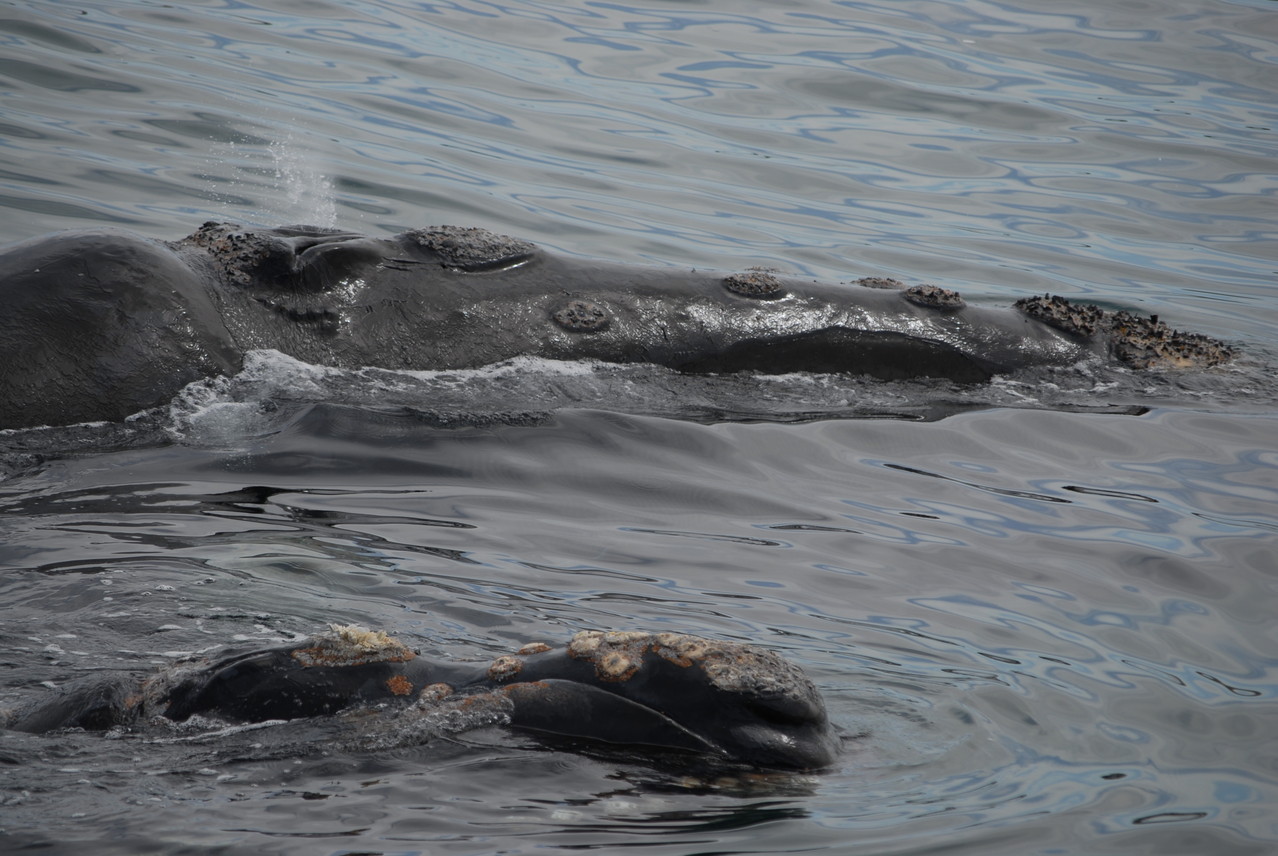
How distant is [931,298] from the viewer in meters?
9.44

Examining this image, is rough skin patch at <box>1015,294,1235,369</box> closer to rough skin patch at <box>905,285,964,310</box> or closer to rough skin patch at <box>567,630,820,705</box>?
rough skin patch at <box>905,285,964,310</box>

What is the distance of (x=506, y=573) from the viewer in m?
5.92

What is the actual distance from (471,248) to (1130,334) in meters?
4.66

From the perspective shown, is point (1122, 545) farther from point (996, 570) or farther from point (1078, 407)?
point (1078, 407)

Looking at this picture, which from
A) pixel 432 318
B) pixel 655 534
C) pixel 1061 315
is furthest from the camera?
pixel 1061 315

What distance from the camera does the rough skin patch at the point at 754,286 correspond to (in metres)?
9.01

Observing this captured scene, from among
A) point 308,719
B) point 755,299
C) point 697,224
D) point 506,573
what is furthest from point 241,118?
point 308,719

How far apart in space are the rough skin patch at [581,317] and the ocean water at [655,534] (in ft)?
0.96

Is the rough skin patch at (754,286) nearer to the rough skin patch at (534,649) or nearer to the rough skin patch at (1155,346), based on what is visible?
the rough skin patch at (1155,346)

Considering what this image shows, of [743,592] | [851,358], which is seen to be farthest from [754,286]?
[743,592]

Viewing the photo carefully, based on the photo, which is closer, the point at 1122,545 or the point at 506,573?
the point at 506,573

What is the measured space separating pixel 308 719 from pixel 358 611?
1107 mm

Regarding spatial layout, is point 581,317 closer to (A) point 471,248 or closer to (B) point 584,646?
(A) point 471,248

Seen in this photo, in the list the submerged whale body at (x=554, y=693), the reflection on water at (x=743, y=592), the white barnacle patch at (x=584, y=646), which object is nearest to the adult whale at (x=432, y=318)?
the reflection on water at (x=743, y=592)
